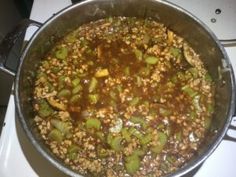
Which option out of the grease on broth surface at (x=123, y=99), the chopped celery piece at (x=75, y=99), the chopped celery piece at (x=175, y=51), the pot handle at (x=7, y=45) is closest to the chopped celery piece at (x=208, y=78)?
the grease on broth surface at (x=123, y=99)

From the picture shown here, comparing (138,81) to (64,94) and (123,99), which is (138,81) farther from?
(64,94)

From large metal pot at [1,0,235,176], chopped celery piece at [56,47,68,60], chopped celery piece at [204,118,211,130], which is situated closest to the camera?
large metal pot at [1,0,235,176]

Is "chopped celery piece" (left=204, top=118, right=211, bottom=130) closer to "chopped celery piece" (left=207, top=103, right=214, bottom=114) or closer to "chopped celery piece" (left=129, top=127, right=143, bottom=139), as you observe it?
"chopped celery piece" (left=207, top=103, right=214, bottom=114)

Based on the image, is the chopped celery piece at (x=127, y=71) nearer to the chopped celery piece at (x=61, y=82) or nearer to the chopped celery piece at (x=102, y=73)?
the chopped celery piece at (x=102, y=73)

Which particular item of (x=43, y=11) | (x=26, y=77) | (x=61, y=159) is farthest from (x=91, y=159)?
(x=43, y=11)

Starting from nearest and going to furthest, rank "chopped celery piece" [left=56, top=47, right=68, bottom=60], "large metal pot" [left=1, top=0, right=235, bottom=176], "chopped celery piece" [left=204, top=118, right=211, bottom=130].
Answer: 1. "large metal pot" [left=1, top=0, right=235, bottom=176]
2. "chopped celery piece" [left=204, top=118, right=211, bottom=130]
3. "chopped celery piece" [left=56, top=47, right=68, bottom=60]

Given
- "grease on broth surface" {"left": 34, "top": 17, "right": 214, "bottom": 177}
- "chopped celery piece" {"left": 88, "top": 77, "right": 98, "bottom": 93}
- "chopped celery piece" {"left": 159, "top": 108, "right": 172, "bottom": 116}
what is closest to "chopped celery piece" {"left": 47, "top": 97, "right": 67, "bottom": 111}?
"grease on broth surface" {"left": 34, "top": 17, "right": 214, "bottom": 177}

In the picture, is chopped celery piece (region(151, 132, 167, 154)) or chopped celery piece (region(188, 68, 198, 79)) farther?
chopped celery piece (region(188, 68, 198, 79))

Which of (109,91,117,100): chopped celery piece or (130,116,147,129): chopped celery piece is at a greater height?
(109,91,117,100): chopped celery piece
